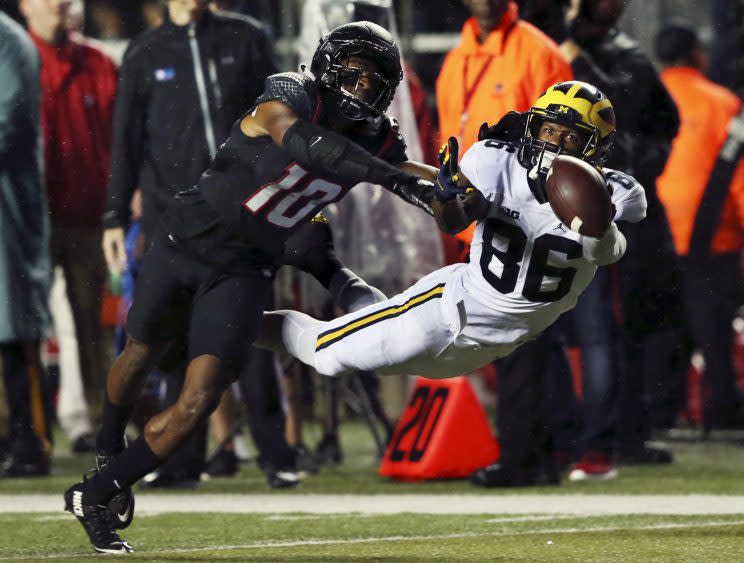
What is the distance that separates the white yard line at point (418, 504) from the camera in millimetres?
7293

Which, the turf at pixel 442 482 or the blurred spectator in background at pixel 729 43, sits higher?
the blurred spectator in background at pixel 729 43

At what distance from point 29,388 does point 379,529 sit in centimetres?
266

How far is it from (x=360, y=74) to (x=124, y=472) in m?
1.42

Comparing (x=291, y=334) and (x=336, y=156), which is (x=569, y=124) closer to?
(x=336, y=156)

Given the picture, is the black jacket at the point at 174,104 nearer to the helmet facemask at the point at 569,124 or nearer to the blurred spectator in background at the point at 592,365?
the blurred spectator in background at the point at 592,365

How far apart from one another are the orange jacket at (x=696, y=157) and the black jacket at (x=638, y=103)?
5.97ft

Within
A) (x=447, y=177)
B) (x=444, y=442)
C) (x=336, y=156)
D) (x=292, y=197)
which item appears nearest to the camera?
(x=447, y=177)

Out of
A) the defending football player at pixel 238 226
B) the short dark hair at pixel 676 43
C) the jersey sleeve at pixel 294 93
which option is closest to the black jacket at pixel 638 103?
the short dark hair at pixel 676 43

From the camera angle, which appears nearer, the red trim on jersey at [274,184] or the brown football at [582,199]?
the brown football at [582,199]

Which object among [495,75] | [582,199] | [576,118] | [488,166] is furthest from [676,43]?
[582,199]

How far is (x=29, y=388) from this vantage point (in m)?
8.87

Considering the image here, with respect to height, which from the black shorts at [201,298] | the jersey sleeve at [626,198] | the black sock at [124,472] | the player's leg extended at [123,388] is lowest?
the black sock at [124,472]

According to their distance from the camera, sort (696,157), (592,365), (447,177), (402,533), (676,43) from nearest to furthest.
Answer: (447,177), (402,533), (592,365), (676,43), (696,157)

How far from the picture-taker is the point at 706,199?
35.0ft
